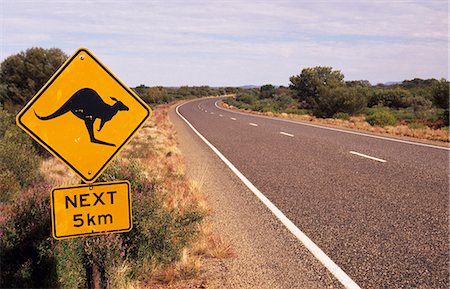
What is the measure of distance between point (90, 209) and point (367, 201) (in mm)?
5016

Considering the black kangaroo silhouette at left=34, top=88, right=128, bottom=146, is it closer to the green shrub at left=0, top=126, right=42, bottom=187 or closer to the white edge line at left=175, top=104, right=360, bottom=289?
the white edge line at left=175, top=104, right=360, bottom=289

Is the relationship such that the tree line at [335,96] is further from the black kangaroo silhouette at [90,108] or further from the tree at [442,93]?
the black kangaroo silhouette at [90,108]

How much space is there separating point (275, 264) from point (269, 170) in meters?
5.22

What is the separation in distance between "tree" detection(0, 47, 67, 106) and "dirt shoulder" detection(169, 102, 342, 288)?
927 inches

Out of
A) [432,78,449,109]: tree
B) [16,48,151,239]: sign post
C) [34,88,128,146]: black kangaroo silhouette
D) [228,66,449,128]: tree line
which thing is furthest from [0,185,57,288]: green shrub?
[432,78,449,109]: tree

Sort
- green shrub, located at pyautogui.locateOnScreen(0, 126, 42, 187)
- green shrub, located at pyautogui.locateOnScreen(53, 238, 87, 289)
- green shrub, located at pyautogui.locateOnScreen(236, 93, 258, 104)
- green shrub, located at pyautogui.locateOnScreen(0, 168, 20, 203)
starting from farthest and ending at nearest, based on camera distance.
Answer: green shrub, located at pyautogui.locateOnScreen(236, 93, 258, 104)
green shrub, located at pyautogui.locateOnScreen(0, 126, 42, 187)
green shrub, located at pyautogui.locateOnScreen(0, 168, 20, 203)
green shrub, located at pyautogui.locateOnScreen(53, 238, 87, 289)

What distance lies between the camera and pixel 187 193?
7047 millimetres

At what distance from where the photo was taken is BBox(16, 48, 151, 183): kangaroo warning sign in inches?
113

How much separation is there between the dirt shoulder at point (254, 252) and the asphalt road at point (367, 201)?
0.32 metres

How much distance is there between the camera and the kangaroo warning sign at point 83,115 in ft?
9.42

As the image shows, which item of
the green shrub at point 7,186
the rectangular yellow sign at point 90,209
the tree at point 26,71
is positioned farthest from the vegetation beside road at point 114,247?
the tree at point 26,71

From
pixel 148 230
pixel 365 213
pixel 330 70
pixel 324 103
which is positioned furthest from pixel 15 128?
pixel 330 70

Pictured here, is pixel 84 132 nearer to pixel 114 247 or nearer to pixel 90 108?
pixel 90 108

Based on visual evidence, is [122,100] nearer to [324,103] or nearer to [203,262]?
[203,262]
